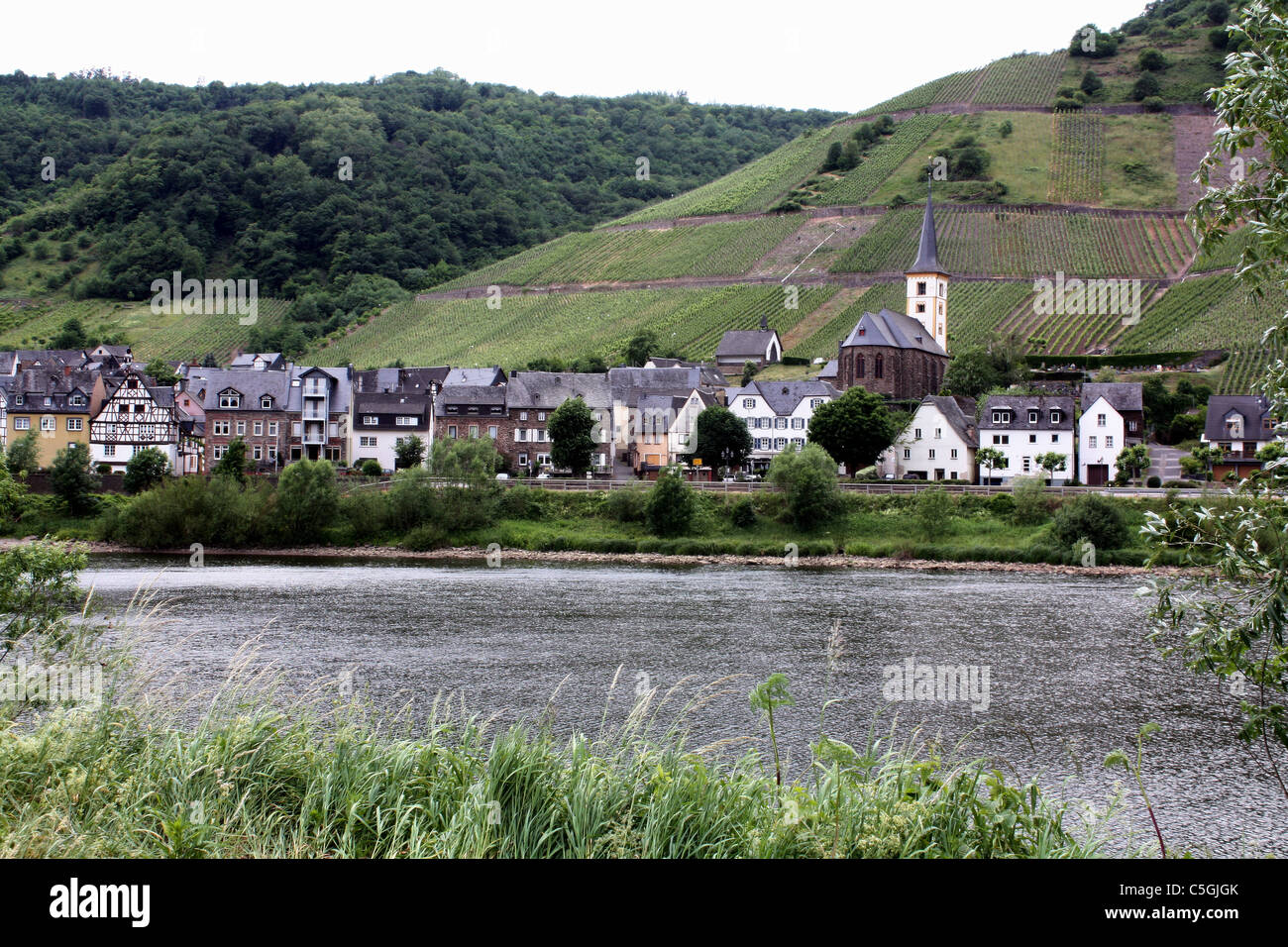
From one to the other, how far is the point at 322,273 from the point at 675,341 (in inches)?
2708

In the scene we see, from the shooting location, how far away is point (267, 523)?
190 ft

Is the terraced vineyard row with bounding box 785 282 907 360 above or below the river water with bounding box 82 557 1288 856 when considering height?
above

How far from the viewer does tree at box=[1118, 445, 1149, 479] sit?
64.8m

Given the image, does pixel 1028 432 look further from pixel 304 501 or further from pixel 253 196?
pixel 253 196

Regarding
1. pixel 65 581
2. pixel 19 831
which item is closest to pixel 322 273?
pixel 65 581

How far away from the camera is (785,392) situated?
267 feet

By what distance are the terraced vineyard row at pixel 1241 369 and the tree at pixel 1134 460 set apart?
14.0m

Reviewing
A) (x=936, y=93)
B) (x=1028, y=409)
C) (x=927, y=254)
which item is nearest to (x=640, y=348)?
(x=927, y=254)

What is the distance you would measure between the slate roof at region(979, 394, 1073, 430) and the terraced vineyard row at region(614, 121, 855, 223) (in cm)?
8176

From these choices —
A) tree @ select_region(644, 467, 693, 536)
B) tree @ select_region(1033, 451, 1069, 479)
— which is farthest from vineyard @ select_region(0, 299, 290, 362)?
tree @ select_region(1033, 451, 1069, 479)

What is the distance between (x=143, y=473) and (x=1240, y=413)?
Answer: 64127mm

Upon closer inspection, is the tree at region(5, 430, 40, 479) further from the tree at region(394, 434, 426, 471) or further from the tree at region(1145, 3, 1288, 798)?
the tree at region(1145, 3, 1288, 798)

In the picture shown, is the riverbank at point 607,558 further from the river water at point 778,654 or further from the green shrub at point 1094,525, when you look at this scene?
the river water at point 778,654
